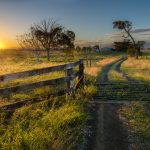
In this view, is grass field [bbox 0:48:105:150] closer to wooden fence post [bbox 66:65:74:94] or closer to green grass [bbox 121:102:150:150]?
wooden fence post [bbox 66:65:74:94]

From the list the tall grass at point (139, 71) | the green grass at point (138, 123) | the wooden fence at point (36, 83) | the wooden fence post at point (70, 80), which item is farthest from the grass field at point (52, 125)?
the tall grass at point (139, 71)

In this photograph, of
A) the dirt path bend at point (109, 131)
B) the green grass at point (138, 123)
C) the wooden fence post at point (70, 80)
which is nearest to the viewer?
the dirt path bend at point (109, 131)

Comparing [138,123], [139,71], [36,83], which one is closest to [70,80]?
[36,83]

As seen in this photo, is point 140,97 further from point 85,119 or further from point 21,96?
point 21,96

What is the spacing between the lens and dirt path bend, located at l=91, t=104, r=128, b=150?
579cm

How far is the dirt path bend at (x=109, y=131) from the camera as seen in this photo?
579 cm

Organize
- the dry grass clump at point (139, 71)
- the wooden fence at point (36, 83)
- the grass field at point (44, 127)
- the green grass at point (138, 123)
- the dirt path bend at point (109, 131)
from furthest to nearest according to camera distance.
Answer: the dry grass clump at point (139, 71)
the wooden fence at point (36, 83)
the green grass at point (138, 123)
the dirt path bend at point (109, 131)
the grass field at point (44, 127)

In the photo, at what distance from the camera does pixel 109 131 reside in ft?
21.9

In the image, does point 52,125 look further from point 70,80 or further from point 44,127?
point 70,80

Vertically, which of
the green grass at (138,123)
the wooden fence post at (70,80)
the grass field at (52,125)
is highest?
the wooden fence post at (70,80)

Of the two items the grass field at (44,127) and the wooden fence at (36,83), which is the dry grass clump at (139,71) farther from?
the grass field at (44,127)

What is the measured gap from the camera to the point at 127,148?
5.66 meters

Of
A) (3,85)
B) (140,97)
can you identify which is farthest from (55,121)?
(3,85)

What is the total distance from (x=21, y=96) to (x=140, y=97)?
187 inches
